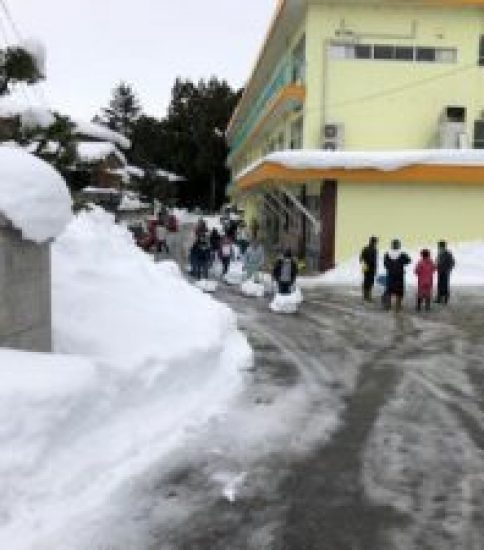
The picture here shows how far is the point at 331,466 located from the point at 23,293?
351 centimetres

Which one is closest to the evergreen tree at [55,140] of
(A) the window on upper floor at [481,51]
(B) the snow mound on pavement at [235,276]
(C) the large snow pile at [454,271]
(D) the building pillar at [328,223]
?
(B) the snow mound on pavement at [235,276]

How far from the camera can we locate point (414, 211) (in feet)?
89.6

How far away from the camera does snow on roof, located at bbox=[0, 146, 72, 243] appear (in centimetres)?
850

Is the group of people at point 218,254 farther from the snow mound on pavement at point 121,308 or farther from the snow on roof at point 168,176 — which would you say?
the snow on roof at point 168,176

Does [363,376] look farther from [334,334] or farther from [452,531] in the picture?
[452,531]

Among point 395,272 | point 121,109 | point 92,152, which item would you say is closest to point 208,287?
point 92,152

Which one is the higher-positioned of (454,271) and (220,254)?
(220,254)

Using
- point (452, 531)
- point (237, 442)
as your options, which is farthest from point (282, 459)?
point (452, 531)

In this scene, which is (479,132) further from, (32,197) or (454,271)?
(32,197)

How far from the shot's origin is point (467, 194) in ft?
89.9

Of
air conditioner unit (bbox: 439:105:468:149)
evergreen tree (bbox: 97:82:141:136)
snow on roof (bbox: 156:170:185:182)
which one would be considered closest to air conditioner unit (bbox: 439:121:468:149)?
air conditioner unit (bbox: 439:105:468:149)

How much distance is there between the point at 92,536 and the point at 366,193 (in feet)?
72.7

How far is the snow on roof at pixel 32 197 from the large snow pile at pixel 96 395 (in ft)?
4.27

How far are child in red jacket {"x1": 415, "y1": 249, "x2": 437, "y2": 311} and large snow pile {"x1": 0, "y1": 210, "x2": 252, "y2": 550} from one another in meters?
6.48
